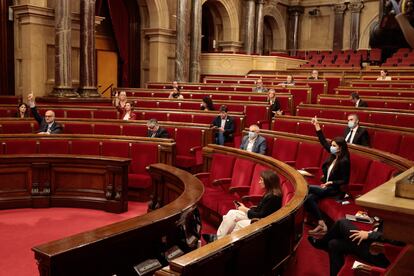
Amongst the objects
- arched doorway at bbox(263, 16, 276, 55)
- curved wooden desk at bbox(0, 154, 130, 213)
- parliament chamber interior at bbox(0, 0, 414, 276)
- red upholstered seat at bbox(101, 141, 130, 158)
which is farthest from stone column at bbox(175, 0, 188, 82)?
arched doorway at bbox(263, 16, 276, 55)

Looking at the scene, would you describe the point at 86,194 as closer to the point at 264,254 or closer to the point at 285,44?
the point at 264,254

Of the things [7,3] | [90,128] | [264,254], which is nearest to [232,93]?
[90,128]

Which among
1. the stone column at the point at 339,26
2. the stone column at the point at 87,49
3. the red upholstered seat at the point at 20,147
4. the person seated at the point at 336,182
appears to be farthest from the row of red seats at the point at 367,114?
the stone column at the point at 339,26

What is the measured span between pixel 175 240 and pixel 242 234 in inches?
28.0

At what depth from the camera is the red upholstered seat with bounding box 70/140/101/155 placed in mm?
5508

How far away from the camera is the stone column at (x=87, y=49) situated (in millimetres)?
9547

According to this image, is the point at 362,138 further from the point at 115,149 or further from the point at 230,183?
the point at 115,149

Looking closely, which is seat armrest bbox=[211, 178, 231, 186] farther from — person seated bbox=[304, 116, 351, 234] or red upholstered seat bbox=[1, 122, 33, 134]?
red upholstered seat bbox=[1, 122, 33, 134]

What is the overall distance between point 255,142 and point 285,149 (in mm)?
346

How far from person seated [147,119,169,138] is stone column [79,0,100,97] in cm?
414

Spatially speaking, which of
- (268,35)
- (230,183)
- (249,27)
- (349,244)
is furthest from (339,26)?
(349,244)

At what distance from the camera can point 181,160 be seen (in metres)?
5.93

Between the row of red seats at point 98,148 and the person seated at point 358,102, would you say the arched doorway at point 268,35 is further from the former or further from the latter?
the row of red seats at point 98,148

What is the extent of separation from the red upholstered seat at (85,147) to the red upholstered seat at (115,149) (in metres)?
0.07
